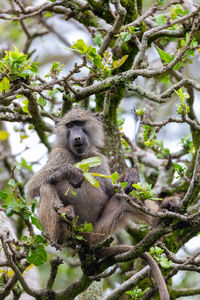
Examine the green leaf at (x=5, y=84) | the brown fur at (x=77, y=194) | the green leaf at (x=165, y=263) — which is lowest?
the green leaf at (x=165, y=263)

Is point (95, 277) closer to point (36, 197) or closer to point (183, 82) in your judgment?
point (36, 197)

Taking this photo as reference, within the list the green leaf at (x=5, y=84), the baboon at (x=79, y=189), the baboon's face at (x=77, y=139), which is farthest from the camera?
the baboon's face at (x=77, y=139)

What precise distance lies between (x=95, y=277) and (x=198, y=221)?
1.44 metres

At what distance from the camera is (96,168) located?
6227mm

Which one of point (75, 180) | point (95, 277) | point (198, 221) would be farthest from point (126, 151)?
point (198, 221)

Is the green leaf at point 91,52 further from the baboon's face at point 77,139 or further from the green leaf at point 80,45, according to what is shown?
the baboon's face at point 77,139

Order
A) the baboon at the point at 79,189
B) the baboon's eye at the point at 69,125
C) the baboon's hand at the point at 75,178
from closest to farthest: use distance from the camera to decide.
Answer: the baboon's hand at the point at 75,178 → the baboon at the point at 79,189 → the baboon's eye at the point at 69,125

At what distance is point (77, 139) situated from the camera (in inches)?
236

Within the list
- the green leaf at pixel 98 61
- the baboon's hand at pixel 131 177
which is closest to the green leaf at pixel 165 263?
the baboon's hand at pixel 131 177

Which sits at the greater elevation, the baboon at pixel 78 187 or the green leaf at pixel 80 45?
the green leaf at pixel 80 45

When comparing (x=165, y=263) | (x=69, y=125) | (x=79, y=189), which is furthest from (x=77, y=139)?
(x=165, y=263)

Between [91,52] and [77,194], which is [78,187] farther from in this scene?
[91,52]

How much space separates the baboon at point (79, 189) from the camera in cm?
534

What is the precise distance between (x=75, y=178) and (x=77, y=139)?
970mm
